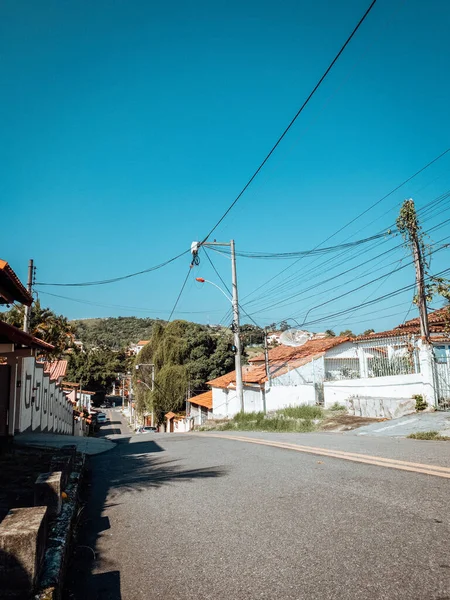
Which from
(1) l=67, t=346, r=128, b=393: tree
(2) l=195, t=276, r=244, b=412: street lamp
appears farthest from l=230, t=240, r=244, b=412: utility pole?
(1) l=67, t=346, r=128, b=393: tree

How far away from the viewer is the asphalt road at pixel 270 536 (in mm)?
3270

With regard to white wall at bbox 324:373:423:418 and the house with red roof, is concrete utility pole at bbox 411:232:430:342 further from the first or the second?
the house with red roof

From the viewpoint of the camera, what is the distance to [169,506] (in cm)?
568

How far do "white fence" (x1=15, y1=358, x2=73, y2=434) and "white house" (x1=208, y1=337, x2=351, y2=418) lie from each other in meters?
10.2

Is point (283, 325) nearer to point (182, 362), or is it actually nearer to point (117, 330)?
point (182, 362)

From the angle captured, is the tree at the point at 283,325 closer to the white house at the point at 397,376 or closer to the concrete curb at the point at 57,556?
the white house at the point at 397,376

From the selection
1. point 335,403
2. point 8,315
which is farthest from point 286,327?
point 8,315

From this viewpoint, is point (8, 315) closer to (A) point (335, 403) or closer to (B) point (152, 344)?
(A) point (335, 403)

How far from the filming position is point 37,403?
661 inches

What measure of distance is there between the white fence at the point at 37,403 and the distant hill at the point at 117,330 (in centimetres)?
12364

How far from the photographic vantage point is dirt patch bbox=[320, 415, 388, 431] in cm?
1680

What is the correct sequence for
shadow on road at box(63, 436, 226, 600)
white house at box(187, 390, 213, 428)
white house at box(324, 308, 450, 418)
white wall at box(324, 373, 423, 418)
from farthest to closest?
1. white house at box(187, 390, 213, 428)
2. white wall at box(324, 373, 423, 418)
3. white house at box(324, 308, 450, 418)
4. shadow on road at box(63, 436, 226, 600)

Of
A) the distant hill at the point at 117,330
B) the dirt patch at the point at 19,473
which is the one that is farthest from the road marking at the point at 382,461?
the distant hill at the point at 117,330

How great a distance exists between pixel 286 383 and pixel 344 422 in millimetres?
13603
